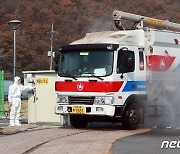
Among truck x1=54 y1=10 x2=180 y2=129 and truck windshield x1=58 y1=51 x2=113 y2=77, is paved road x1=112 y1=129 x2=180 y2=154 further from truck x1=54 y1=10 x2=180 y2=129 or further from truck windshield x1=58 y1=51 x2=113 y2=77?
truck windshield x1=58 y1=51 x2=113 y2=77

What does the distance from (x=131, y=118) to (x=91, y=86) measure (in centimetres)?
175

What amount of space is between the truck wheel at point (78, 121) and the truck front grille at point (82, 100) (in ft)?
4.55

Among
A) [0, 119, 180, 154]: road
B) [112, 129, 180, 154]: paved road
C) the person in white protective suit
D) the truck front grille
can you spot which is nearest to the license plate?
the truck front grille

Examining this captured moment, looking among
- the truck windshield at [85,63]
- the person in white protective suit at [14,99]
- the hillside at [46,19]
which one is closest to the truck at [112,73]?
the truck windshield at [85,63]

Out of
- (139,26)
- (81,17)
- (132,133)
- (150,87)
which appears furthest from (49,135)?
(81,17)

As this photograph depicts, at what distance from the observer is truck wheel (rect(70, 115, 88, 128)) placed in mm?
18094

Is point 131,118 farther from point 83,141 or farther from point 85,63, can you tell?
point 83,141

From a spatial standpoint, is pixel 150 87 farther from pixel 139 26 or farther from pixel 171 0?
pixel 171 0

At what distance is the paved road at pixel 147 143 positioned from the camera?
11719mm

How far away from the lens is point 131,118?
16781 millimetres

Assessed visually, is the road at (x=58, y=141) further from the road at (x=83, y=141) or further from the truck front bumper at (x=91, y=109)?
the truck front bumper at (x=91, y=109)

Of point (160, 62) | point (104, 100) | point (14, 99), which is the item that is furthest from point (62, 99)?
point (160, 62)

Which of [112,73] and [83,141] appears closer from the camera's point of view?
[83,141]

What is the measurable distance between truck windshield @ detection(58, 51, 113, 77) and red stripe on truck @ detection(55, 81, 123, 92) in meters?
0.27
